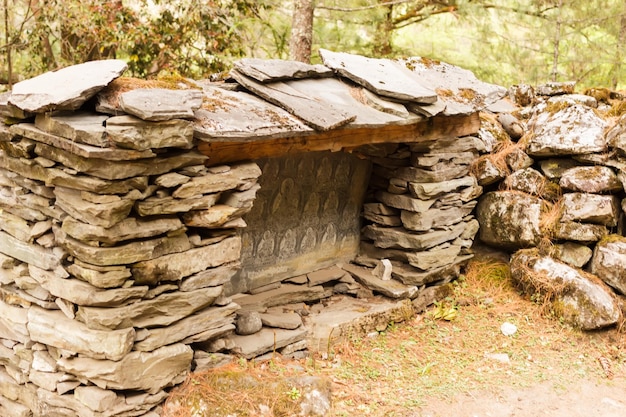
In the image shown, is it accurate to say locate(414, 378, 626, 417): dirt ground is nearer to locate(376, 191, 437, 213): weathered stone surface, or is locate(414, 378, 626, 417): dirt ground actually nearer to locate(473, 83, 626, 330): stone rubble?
locate(473, 83, 626, 330): stone rubble

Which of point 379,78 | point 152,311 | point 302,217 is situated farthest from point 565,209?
point 152,311

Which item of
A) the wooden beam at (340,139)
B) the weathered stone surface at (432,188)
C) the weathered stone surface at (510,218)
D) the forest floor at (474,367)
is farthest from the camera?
the weathered stone surface at (510,218)

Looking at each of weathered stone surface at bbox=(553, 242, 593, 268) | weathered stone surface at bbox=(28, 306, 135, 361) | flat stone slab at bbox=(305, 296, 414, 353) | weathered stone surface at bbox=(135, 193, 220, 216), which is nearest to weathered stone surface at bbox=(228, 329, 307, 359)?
flat stone slab at bbox=(305, 296, 414, 353)

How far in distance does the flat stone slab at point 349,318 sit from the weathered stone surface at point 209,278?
1226 millimetres

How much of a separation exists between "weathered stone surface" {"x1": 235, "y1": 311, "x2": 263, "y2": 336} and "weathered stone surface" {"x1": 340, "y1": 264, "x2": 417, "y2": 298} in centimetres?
151

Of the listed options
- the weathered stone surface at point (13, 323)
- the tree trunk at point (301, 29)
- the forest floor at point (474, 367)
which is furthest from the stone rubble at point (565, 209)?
the weathered stone surface at point (13, 323)

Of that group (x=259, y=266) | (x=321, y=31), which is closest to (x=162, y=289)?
(x=259, y=266)

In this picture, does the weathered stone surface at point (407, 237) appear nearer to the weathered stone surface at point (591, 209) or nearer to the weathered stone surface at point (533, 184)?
the weathered stone surface at point (533, 184)

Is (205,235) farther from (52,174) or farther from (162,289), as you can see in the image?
(52,174)

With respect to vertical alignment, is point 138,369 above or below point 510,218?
below

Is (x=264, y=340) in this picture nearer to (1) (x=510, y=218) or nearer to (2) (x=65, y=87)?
(2) (x=65, y=87)

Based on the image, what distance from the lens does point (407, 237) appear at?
626 centimetres

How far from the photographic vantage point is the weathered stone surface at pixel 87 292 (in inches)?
153

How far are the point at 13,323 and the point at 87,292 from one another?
39.2 inches
